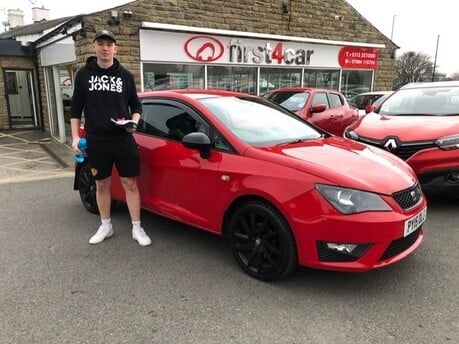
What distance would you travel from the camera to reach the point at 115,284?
3.19 m

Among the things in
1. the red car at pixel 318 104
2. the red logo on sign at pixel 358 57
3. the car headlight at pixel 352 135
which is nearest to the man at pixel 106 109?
the car headlight at pixel 352 135

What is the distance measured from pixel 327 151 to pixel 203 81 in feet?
24.9

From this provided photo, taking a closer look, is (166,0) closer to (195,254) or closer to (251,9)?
(251,9)

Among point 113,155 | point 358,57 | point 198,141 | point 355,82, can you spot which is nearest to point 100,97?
point 113,155

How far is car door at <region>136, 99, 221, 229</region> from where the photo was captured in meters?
3.47

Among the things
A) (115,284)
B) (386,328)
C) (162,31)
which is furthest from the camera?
(162,31)

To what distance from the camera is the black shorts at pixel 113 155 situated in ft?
12.1

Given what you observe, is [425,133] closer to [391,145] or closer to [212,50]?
[391,145]

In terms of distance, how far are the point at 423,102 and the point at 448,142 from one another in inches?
54.2

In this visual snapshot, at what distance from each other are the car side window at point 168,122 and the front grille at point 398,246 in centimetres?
173

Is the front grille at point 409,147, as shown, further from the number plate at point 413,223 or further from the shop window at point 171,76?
the shop window at point 171,76

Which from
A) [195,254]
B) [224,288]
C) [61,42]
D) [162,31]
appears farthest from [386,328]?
[61,42]

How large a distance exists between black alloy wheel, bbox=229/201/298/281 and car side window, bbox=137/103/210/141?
845mm

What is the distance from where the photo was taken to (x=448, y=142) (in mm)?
4633
